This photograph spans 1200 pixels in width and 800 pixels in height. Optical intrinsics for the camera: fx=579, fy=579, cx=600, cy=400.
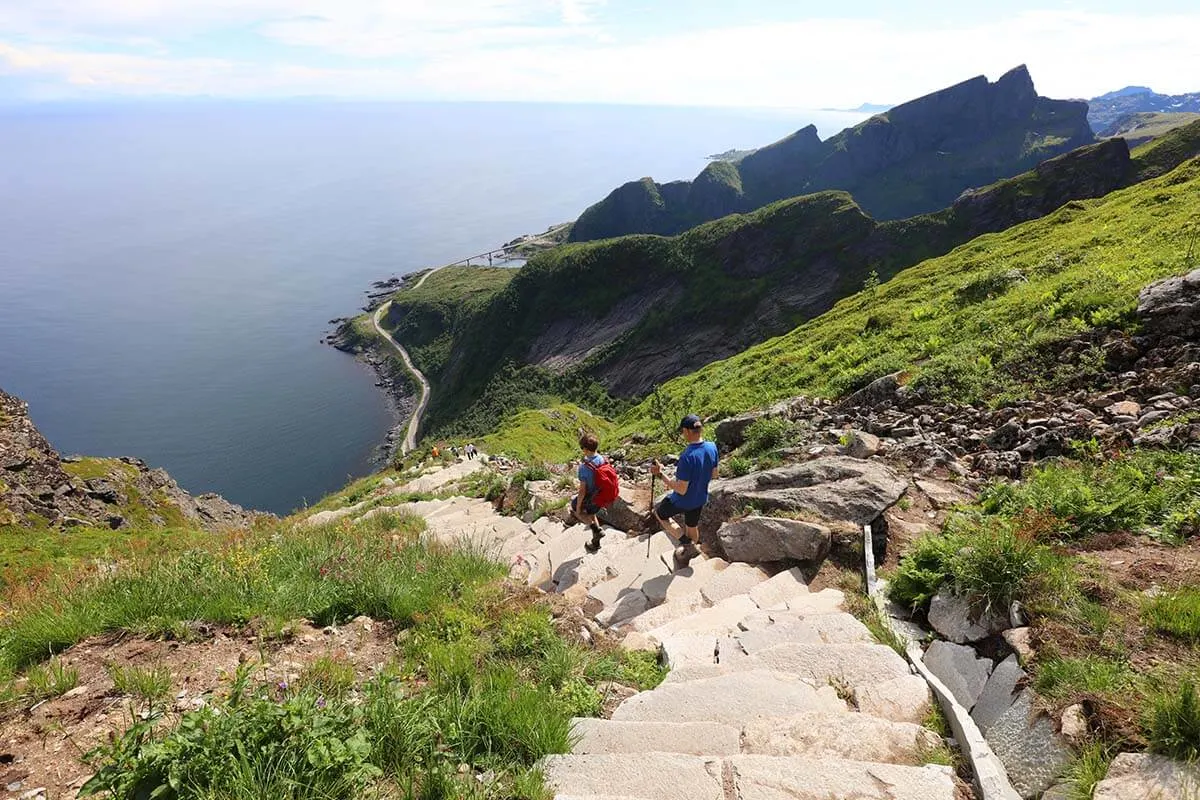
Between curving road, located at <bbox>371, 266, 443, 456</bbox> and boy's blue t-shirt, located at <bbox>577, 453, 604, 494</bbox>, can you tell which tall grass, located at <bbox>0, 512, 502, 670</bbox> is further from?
curving road, located at <bbox>371, 266, 443, 456</bbox>

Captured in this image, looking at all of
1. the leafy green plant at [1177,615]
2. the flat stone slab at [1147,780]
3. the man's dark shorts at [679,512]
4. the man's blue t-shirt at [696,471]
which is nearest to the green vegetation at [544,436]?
the man's dark shorts at [679,512]

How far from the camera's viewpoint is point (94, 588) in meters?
6.98

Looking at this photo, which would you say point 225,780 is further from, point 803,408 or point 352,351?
point 352,351

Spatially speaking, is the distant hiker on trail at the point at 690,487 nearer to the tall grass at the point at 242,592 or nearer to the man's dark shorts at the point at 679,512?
the man's dark shorts at the point at 679,512

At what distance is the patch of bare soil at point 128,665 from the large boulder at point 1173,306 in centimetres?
1636

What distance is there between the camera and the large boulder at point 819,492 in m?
9.14

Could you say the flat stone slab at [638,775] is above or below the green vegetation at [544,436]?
above

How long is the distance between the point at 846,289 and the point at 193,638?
9390 centimetres

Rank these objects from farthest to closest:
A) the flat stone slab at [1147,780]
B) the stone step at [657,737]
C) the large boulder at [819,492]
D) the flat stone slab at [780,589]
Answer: the large boulder at [819,492], the flat stone slab at [780,589], the stone step at [657,737], the flat stone slab at [1147,780]

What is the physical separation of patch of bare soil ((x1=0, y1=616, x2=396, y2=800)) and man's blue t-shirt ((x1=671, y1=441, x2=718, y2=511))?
5.12m

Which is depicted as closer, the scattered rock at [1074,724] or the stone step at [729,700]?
the scattered rock at [1074,724]

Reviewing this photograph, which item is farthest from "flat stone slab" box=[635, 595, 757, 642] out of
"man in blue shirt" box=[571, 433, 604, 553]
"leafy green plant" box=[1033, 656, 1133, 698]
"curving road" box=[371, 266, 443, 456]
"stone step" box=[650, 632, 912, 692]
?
"curving road" box=[371, 266, 443, 456]

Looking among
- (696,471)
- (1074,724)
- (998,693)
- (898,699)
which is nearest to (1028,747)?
(1074,724)

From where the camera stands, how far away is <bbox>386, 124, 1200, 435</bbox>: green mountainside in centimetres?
8669
